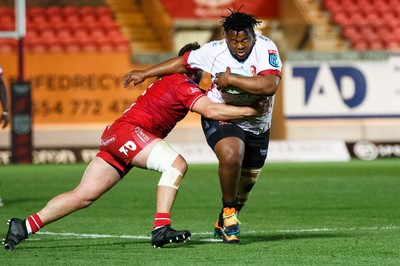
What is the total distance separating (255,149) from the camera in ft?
31.3

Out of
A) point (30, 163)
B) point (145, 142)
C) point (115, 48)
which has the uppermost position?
point (145, 142)

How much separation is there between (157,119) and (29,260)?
1.72 m

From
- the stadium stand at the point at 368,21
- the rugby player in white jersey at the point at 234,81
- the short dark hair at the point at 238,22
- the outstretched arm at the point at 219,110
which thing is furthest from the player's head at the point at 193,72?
the stadium stand at the point at 368,21

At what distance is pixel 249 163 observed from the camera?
9.66 m

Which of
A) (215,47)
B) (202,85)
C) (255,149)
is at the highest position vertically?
(215,47)

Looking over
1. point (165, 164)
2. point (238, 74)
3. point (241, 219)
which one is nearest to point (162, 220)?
point (165, 164)

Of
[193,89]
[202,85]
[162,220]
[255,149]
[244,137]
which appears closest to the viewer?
[162,220]

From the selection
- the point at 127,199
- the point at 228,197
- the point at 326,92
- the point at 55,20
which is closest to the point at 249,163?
the point at 228,197

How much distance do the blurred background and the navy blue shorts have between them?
1367 centimetres

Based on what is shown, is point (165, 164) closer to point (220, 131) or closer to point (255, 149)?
point (220, 131)

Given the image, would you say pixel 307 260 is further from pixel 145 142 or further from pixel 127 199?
pixel 127 199

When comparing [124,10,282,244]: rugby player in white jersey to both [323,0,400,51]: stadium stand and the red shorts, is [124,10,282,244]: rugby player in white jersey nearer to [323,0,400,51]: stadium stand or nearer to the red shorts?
the red shorts

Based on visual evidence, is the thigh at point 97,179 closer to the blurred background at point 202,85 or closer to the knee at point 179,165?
the knee at point 179,165

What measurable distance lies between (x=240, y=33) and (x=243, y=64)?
1.01 ft
